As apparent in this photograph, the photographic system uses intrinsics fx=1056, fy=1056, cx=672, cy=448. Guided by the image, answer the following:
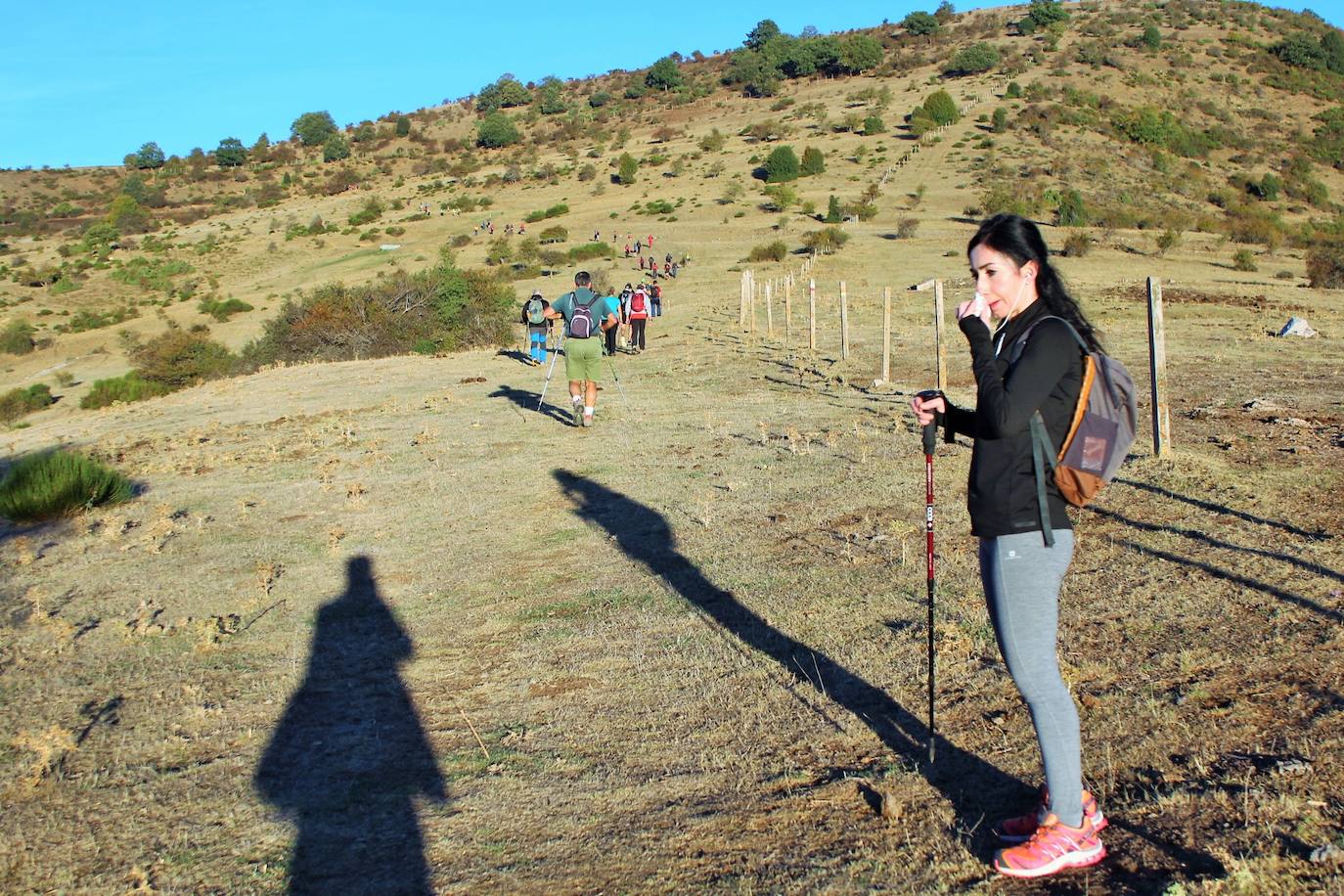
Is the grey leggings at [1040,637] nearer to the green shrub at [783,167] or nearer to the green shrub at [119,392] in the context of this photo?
the green shrub at [119,392]

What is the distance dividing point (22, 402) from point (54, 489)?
2299 cm

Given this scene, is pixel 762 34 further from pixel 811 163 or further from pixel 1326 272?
A: pixel 1326 272

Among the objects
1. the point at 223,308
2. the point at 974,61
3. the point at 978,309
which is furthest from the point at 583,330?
the point at 974,61

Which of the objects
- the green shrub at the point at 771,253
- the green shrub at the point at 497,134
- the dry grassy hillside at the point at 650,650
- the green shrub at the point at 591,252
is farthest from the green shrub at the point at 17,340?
the green shrub at the point at 497,134

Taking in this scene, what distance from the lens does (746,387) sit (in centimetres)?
1709

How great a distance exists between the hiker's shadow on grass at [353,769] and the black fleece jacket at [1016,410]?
94.2 inches

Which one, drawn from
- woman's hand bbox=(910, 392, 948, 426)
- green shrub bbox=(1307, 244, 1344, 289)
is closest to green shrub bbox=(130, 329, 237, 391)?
woman's hand bbox=(910, 392, 948, 426)

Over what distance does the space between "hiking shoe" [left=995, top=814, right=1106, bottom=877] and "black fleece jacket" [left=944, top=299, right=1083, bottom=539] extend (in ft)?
3.18

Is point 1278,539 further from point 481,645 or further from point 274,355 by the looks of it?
point 274,355

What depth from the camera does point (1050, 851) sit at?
332 cm

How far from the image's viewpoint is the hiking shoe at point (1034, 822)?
3.39 m

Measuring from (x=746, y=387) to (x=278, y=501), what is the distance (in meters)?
8.15

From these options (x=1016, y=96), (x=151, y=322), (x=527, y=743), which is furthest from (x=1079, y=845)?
(x=1016, y=96)

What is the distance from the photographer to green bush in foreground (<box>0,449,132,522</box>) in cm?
1091
